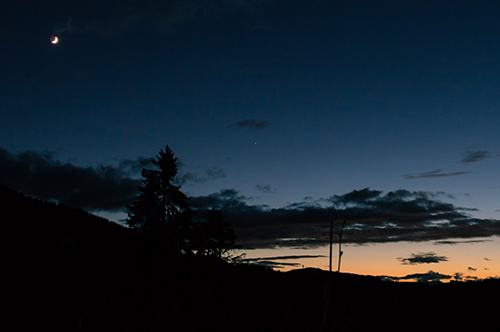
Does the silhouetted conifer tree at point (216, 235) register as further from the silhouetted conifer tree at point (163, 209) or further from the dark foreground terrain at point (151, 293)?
the dark foreground terrain at point (151, 293)

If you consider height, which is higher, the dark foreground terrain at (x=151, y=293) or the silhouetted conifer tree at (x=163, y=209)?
the silhouetted conifer tree at (x=163, y=209)

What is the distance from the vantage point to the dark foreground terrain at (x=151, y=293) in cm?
1115

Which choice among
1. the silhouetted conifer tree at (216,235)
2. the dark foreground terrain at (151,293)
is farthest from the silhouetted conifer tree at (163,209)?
the dark foreground terrain at (151,293)

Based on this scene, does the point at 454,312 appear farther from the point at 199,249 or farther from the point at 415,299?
the point at 199,249

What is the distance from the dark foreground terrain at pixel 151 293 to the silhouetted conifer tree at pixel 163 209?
13.5 metres

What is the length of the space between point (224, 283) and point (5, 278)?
843 cm

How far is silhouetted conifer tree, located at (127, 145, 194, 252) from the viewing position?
34.6 m

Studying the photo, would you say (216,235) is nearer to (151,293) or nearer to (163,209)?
(163,209)

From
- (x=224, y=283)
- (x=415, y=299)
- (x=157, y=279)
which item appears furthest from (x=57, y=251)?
(x=415, y=299)

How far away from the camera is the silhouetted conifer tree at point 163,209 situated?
114 ft

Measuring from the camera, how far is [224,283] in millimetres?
16562

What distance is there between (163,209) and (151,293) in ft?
70.5

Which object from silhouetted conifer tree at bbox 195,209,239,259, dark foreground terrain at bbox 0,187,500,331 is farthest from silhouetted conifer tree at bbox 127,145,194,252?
dark foreground terrain at bbox 0,187,500,331

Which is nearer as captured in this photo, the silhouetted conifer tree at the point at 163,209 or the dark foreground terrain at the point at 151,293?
the dark foreground terrain at the point at 151,293
